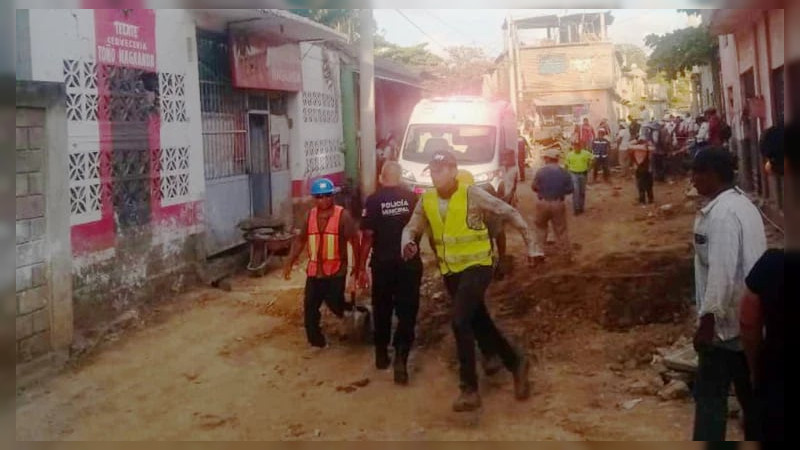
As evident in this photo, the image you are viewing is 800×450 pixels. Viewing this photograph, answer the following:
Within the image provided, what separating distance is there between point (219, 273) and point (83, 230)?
0.97 metres

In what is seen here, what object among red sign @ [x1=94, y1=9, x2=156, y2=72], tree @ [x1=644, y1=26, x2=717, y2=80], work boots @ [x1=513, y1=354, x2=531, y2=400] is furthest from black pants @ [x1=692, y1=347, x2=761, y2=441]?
red sign @ [x1=94, y1=9, x2=156, y2=72]

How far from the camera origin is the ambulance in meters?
5.02

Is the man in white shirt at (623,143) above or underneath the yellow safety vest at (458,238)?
above

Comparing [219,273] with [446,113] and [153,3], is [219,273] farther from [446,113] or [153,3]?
[446,113]

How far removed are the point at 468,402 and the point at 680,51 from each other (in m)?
3.21

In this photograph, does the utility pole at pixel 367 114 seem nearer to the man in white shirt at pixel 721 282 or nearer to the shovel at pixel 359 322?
the shovel at pixel 359 322

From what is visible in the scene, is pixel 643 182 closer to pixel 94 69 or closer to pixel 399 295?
pixel 399 295

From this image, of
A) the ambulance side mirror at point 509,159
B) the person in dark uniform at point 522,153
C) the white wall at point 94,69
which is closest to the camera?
the white wall at point 94,69

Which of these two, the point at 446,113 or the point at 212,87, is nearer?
the point at 212,87

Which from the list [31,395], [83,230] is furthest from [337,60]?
[31,395]

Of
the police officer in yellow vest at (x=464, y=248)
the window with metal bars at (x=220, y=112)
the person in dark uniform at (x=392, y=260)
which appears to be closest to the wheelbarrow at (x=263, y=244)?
the window with metal bars at (x=220, y=112)

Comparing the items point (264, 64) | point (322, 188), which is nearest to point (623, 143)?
point (322, 188)

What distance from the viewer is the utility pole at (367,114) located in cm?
552

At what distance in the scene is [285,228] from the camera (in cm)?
539
